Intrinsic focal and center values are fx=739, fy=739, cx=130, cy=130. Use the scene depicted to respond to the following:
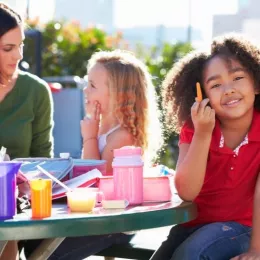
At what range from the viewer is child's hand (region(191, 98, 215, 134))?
8.50 feet

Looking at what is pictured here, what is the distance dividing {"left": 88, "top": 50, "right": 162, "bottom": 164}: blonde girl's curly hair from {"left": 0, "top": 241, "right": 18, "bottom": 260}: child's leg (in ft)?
2.84

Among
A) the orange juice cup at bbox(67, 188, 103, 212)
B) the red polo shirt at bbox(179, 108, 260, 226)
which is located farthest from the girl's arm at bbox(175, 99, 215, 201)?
the orange juice cup at bbox(67, 188, 103, 212)

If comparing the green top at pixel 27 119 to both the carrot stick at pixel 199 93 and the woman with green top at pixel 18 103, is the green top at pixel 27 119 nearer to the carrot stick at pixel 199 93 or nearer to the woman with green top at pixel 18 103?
the woman with green top at pixel 18 103

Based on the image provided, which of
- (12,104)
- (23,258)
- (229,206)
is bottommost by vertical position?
(23,258)

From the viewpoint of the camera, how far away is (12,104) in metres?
3.66

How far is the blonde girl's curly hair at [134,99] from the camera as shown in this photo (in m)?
3.43

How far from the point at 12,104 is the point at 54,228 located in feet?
5.36

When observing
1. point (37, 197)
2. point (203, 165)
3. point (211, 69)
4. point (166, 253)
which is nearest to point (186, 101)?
point (211, 69)

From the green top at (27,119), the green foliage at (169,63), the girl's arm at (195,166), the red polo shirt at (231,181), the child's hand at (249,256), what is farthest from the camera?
the green foliage at (169,63)

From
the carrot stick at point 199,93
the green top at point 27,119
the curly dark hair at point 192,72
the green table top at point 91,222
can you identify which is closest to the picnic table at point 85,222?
the green table top at point 91,222

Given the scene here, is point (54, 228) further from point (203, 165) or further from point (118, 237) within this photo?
point (118, 237)

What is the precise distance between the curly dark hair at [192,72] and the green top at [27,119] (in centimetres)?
91

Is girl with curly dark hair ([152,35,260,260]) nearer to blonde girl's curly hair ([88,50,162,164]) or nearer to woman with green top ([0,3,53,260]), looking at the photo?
blonde girl's curly hair ([88,50,162,164])

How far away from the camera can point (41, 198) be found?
2223mm
